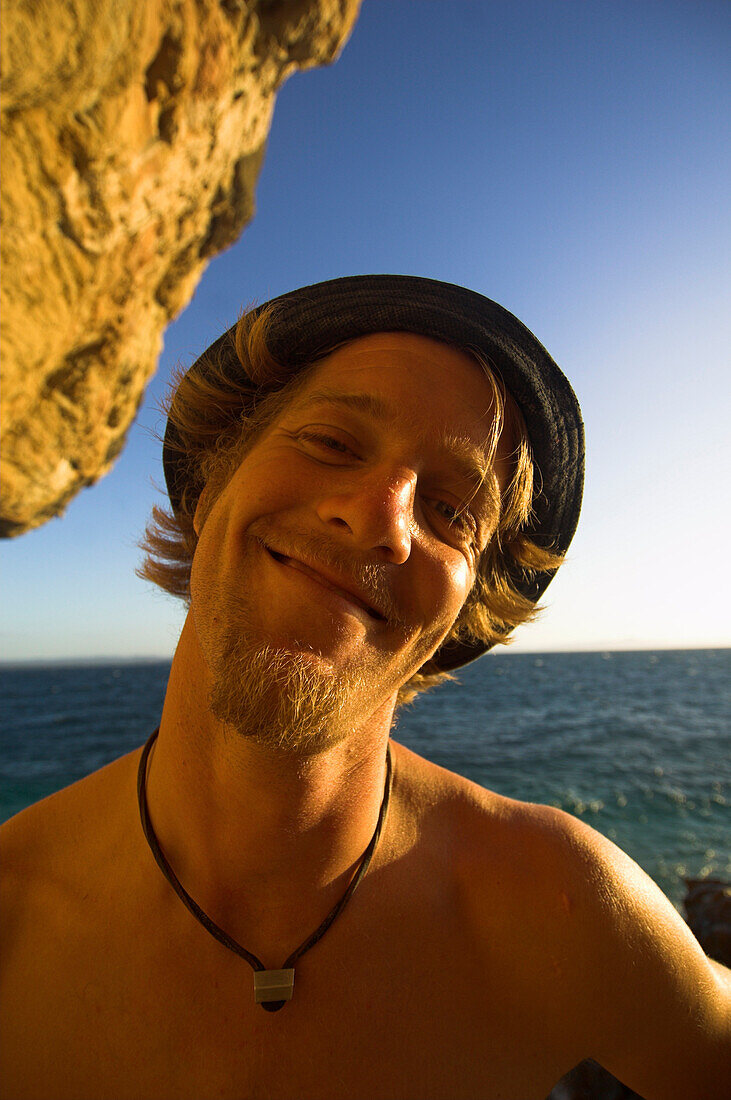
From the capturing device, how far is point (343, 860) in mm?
1351

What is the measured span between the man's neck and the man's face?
0.60ft

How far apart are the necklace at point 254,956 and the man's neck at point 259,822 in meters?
0.02

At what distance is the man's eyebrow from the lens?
→ 135 cm

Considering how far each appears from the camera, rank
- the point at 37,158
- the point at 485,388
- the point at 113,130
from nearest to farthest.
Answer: the point at 485,388
the point at 37,158
the point at 113,130

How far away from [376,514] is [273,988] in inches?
45.5

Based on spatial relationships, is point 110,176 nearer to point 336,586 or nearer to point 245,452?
point 245,452

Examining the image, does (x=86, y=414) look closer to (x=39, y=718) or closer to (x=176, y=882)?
(x=176, y=882)

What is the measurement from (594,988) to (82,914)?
1353 millimetres

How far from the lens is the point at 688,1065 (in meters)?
1.26

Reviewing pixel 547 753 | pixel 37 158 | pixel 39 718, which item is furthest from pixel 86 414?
pixel 39 718

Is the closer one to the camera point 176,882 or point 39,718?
point 176,882

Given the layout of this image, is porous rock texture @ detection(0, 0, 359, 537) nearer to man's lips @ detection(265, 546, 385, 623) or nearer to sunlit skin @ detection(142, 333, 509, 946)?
sunlit skin @ detection(142, 333, 509, 946)

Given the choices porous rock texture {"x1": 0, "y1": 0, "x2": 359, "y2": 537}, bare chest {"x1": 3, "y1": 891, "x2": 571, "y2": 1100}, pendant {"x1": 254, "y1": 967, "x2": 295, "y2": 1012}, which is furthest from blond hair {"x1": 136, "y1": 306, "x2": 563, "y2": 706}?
porous rock texture {"x1": 0, "y1": 0, "x2": 359, "y2": 537}

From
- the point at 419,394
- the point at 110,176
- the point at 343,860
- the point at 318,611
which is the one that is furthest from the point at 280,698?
the point at 110,176
